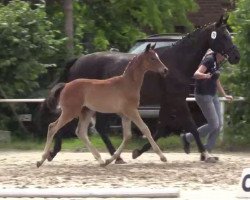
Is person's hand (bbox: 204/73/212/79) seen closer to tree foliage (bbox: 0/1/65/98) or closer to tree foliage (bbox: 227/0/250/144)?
tree foliage (bbox: 227/0/250/144)

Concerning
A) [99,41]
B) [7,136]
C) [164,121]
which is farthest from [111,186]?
[99,41]

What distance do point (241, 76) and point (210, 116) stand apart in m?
2.67

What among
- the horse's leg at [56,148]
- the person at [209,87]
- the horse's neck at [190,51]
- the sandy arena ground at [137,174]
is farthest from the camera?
the horse's neck at [190,51]

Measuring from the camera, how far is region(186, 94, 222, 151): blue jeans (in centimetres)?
1369

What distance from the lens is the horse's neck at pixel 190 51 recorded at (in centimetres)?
1367

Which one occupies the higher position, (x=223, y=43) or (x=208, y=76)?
(x=223, y=43)

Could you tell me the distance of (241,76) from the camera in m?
16.1

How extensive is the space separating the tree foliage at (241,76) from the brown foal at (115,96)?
11.4 ft

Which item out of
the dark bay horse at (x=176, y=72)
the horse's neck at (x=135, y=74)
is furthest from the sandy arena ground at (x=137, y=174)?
the horse's neck at (x=135, y=74)

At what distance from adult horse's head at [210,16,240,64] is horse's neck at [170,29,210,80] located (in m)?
0.15

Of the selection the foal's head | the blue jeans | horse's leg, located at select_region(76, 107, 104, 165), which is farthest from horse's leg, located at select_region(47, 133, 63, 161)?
the blue jeans

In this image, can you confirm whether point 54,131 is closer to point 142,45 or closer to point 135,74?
point 135,74

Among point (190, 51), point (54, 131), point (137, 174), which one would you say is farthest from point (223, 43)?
point (54, 131)

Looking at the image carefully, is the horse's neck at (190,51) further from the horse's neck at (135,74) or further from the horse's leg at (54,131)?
the horse's leg at (54,131)
